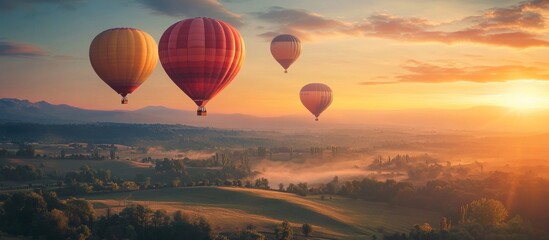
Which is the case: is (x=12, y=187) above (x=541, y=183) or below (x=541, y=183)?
below

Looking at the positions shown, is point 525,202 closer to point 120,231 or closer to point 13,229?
point 120,231

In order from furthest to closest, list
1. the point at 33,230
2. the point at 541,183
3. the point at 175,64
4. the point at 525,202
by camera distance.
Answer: the point at 541,183 → the point at 525,202 → the point at 33,230 → the point at 175,64

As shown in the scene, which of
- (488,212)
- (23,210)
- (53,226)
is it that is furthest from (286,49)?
(23,210)

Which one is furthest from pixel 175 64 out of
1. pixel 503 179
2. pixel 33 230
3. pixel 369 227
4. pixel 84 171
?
pixel 84 171

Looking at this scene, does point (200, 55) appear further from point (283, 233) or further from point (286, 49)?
point (286, 49)

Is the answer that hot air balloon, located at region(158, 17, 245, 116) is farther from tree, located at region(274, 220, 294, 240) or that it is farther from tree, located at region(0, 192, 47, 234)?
tree, located at region(0, 192, 47, 234)

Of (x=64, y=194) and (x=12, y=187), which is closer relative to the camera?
(x=64, y=194)

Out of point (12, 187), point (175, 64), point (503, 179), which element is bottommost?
point (12, 187)
